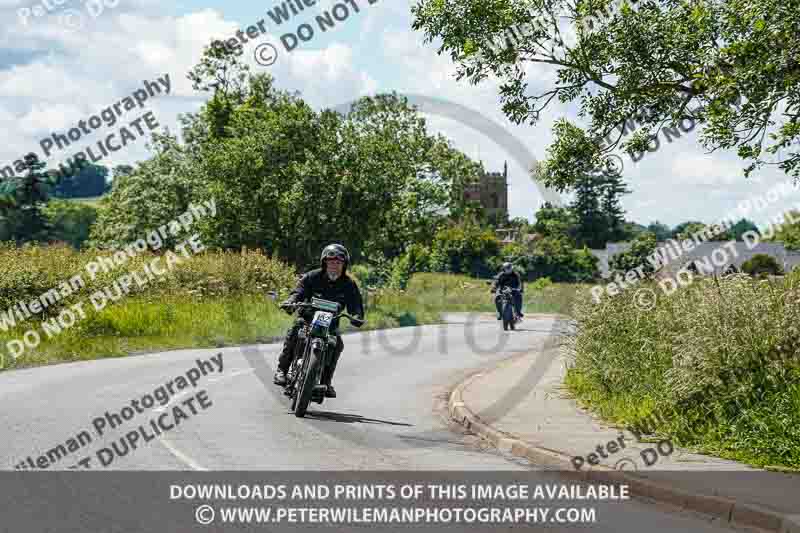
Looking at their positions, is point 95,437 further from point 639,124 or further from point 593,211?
point 593,211

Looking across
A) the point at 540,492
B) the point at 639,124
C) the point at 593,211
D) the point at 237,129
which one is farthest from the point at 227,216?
the point at 593,211

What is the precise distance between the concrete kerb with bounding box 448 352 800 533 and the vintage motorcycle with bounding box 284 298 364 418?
1939 mm

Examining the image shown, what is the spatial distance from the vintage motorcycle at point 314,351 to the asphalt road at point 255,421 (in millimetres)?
332

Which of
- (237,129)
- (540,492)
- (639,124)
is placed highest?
(237,129)

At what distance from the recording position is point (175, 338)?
2369cm

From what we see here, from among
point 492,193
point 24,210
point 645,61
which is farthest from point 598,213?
point 645,61

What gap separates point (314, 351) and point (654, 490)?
4.74 meters

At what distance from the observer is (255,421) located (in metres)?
11.6

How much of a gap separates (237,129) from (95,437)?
35.0 metres

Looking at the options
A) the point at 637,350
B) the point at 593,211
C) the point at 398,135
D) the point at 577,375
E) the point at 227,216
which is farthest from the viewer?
the point at 593,211

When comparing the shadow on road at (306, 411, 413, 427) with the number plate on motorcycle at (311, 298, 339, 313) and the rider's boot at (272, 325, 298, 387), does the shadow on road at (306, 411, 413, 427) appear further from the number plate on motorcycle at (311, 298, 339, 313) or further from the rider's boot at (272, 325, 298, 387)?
the number plate on motorcycle at (311, 298, 339, 313)

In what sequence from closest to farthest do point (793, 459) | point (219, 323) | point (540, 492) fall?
point (540, 492) < point (793, 459) < point (219, 323)

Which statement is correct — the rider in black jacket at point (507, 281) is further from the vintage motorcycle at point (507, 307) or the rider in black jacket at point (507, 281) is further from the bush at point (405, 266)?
the bush at point (405, 266)

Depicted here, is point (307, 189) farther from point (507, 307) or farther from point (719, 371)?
point (719, 371)
